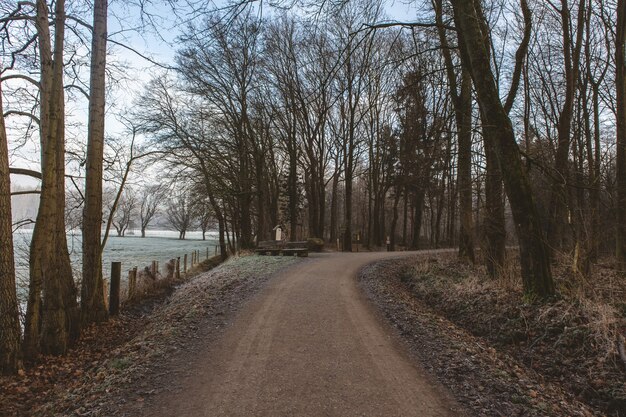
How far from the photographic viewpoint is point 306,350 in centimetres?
542

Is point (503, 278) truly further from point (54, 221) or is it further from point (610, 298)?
point (54, 221)

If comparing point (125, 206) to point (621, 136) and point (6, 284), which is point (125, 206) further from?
point (621, 136)

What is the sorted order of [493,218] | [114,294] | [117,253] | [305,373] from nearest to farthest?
[305,373] < [114,294] < [493,218] < [117,253]

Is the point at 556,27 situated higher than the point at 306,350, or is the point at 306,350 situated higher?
the point at 556,27

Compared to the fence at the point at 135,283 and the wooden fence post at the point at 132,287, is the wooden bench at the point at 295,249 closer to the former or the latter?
the fence at the point at 135,283

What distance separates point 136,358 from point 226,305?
9.12 feet

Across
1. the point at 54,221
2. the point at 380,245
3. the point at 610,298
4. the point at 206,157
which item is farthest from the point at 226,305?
the point at 380,245

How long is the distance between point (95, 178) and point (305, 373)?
20.3 feet

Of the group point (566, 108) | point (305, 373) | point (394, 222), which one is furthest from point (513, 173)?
point (394, 222)

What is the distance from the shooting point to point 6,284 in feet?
19.1

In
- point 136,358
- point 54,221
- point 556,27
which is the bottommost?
point 136,358

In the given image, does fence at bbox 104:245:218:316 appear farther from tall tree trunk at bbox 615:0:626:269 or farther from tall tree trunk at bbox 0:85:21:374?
tall tree trunk at bbox 615:0:626:269

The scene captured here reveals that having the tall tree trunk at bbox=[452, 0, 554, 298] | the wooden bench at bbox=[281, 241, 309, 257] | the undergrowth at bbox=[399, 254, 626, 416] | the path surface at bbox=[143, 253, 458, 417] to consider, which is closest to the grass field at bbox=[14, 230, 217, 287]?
the path surface at bbox=[143, 253, 458, 417]

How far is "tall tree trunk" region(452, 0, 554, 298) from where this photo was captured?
689 cm
